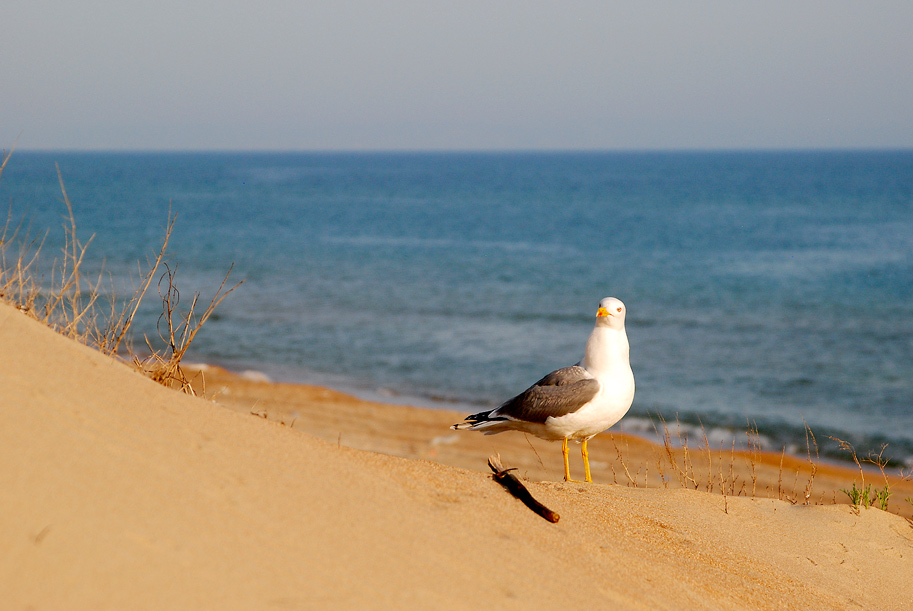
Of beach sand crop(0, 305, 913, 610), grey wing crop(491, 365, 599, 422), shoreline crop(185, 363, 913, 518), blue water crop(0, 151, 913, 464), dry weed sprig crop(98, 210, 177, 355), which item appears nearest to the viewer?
beach sand crop(0, 305, 913, 610)

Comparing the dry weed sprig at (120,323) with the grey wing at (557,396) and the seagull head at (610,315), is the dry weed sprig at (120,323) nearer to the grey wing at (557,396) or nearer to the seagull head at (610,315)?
the grey wing at (557,396)

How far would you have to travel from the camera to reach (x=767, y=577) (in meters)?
4.09

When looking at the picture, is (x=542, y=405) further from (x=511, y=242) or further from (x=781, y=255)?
(x=511, y=242)

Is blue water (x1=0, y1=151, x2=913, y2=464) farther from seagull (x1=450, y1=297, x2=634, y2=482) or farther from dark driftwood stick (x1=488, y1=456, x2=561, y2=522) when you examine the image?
seagull (x1=450, y1=297, x2=634, y2=482)

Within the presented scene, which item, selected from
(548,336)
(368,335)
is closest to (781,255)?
(548,336)

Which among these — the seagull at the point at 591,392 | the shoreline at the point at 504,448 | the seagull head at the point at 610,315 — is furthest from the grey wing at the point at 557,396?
the shoreline at the point at 504,448

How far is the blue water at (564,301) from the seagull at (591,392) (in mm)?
2764

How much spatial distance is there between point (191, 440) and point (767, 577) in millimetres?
3174

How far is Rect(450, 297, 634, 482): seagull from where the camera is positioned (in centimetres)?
495

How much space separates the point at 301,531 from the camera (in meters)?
2.79

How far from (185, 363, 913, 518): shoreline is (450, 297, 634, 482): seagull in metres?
3.88

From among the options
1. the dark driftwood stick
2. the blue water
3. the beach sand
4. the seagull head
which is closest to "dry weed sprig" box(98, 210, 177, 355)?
the blue water

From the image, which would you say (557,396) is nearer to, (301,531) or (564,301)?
(301,531)

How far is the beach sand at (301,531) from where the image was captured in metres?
2.37
